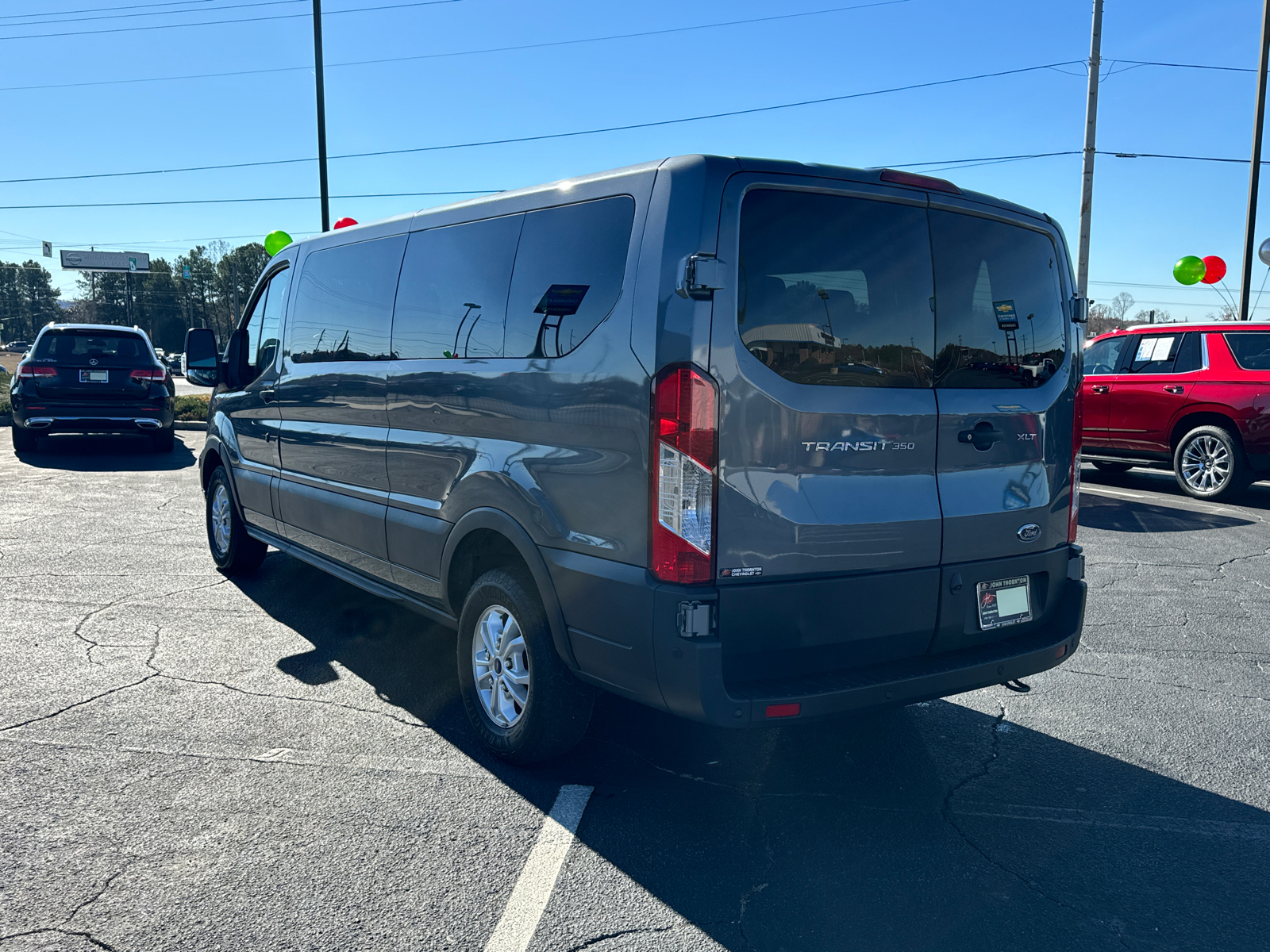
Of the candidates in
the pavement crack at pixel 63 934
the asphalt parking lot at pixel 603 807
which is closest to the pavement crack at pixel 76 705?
the asphalt parking lot at pixel 603 807

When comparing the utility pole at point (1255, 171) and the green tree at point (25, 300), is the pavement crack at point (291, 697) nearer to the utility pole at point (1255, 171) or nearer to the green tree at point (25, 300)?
the utility pole at point (1255, 171)

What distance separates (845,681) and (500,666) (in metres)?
1.41

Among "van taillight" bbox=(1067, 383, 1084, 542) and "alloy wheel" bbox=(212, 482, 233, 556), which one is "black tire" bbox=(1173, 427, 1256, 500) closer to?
"van taillight" bbox=(1067, 383, 1084, 542)

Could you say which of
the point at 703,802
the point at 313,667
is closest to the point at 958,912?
the point at 703,802

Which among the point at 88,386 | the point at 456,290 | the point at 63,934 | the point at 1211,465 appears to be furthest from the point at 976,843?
the point at 88,386

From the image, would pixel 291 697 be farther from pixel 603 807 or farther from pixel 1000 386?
pixel 1000 386

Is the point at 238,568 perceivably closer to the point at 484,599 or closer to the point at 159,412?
the point at 484,599

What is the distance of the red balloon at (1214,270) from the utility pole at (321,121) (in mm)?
17453

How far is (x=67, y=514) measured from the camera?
920 cm

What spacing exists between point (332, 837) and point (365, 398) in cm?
225

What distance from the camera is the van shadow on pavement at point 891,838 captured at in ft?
8.89

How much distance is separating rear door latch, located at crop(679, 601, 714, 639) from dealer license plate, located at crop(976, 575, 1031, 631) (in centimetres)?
117

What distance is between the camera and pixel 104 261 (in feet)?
389

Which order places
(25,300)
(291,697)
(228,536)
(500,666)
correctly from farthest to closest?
(25,300) → (228,536) → (291,697) → (500,666)
